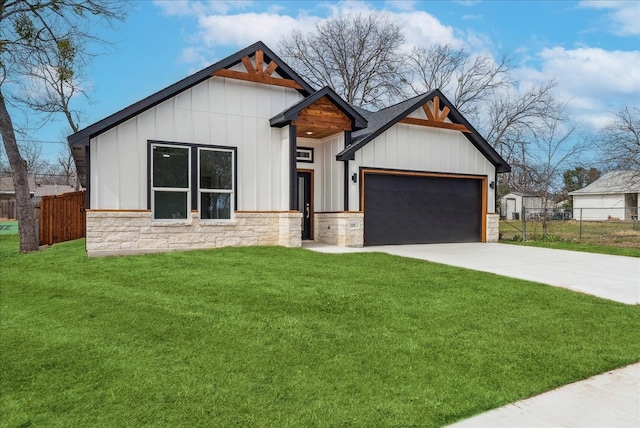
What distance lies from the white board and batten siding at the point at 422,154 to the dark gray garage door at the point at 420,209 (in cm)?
35

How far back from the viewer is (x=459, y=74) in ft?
98.7

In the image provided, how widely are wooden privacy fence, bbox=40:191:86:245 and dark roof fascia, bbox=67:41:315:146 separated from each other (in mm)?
5486

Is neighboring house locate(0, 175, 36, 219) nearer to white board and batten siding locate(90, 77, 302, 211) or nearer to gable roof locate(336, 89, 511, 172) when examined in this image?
white board and batten siding locate(90, 77, 302, 211)

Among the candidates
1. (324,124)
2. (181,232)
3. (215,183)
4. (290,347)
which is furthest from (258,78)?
(290,347)

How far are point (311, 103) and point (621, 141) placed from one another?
A: 12885mm

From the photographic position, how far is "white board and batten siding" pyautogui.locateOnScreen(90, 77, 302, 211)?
9469mm

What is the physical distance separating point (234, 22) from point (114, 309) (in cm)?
1791

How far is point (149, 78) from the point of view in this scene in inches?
757

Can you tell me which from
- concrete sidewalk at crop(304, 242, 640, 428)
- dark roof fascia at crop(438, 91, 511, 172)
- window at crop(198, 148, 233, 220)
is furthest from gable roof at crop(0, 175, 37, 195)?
concrete sidewalk at crop(304, 242, 640, 428)

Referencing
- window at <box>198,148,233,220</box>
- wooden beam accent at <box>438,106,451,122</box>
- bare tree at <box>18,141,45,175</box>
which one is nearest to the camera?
window at <box>198,148,233,220</box>

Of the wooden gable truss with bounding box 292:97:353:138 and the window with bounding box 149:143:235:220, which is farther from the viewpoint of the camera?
the wooden gable truss with bounding box 292:97:353:138

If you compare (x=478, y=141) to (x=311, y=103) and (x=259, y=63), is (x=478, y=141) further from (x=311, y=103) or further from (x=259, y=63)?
(x=259, y=63)

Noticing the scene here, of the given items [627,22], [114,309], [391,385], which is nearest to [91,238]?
[114,309]

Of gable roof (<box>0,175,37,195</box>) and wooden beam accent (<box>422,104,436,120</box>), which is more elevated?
wooden beam accent (<box>422,104,436,120</box>)
